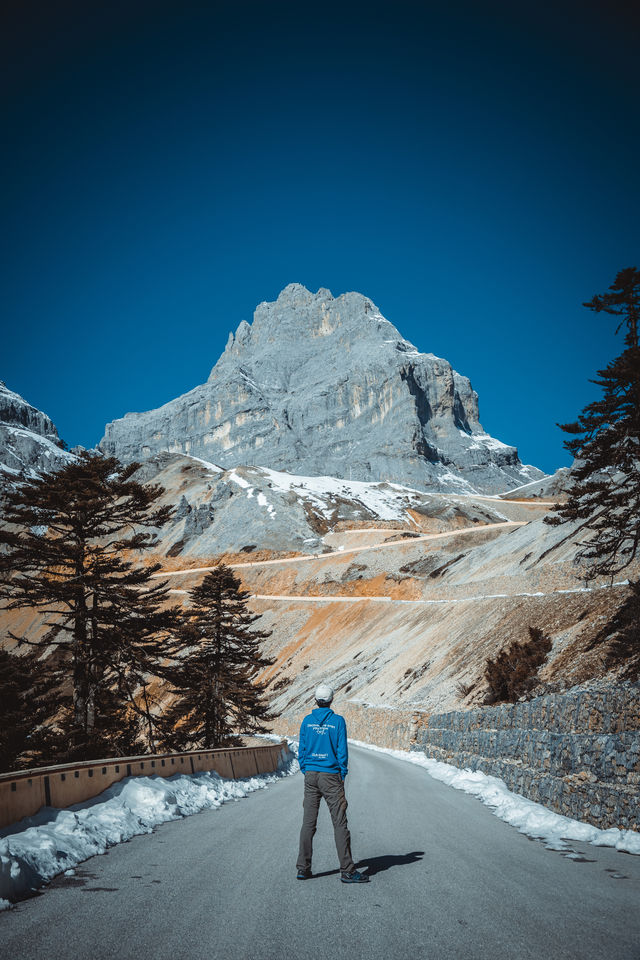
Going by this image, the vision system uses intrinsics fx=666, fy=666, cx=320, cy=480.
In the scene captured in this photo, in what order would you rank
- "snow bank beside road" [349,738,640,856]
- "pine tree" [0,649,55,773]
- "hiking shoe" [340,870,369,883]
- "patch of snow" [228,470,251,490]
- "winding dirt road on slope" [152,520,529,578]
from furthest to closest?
"patch of snow" [228,470,251,490], "winding dirt road on slope" [152,520,529,578], "pine tree" [0,649,55,773], "snow bank beside road" [349,738,640,856], "hiking shoe" [340,870,369,883]

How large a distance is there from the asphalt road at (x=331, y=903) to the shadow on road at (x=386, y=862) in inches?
0.9

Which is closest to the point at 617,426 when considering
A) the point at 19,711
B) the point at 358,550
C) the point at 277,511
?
the point at 19,711

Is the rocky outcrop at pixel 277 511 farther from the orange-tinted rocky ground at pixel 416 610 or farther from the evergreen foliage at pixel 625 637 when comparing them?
the evergreen foliage at pixel 625 637

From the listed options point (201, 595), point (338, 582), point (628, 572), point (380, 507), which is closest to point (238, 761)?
point (201, 595)

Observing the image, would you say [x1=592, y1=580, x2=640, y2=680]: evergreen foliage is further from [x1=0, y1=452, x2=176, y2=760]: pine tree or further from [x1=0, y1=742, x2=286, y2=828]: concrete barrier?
[x1=0, y1=452, x2=176, y2=760]: pine tree

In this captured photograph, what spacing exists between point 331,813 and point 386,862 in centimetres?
123

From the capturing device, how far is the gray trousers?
6.39m

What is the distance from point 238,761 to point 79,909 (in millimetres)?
11797

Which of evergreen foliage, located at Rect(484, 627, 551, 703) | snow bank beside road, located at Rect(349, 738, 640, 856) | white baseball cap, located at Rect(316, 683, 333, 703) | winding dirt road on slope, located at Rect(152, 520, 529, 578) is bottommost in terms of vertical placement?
snow bank beside road, located at Rect(349, 738, 640, 856)

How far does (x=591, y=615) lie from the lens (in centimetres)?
2445

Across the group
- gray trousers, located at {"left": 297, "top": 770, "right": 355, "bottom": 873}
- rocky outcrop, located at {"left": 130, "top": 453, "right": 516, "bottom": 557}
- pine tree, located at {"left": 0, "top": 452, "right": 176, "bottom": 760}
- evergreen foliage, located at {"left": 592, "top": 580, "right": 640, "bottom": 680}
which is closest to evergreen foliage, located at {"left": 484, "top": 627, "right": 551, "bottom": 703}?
evergreen foliage, located at {"left": 592, "top": 580, "right": 640, "bottom": 680}

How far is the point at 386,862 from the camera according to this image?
7199 millimetres

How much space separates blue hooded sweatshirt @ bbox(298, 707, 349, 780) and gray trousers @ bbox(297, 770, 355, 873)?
76 mm

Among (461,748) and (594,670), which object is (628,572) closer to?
(594,670)
